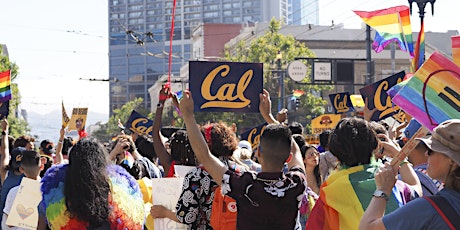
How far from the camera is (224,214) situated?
5402 millimetres

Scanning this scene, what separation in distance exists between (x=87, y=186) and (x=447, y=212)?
2.35m

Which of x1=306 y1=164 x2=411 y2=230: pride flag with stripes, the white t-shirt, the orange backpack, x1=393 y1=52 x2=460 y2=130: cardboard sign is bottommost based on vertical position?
the white t-shirt

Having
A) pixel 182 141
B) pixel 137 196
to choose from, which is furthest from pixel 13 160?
pixel 137 196

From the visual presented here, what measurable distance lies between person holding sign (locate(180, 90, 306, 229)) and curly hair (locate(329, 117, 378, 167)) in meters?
0.34

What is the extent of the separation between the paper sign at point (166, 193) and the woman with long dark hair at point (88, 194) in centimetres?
58

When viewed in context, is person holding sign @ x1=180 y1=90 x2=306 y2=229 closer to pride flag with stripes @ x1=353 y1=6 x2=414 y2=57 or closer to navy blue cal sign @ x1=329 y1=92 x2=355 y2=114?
pride flag with stripes @ x1=353 y1=6 x2=414 y2=57

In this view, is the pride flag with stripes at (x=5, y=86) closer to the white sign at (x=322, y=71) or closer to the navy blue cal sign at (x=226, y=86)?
the navy blue cal sign at (x=226, y=86)

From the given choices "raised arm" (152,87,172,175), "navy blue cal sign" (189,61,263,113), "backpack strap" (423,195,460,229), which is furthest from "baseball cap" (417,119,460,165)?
"navy blue cal sign" (189,61,263,113)

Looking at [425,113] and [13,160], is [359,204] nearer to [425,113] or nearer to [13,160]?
[425,113]

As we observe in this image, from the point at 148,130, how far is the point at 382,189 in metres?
11.6

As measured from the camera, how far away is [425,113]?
486cm

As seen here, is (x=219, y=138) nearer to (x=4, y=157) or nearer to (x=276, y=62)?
(x=4, y=157)

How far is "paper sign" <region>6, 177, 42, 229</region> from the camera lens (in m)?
6.54

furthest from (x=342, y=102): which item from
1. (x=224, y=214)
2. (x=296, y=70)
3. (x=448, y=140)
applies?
(x=296, y=70)
